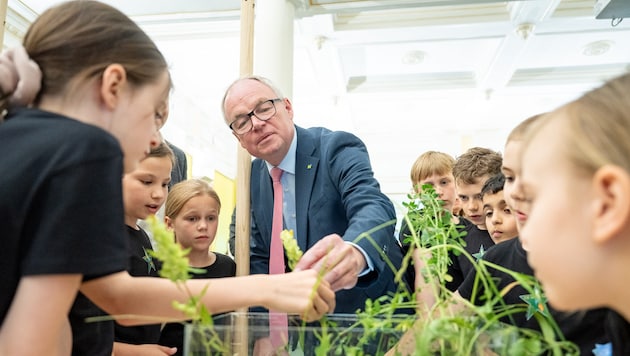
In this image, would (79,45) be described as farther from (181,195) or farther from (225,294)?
(181,195)

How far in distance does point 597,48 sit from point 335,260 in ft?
17.8

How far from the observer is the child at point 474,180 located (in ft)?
6.45

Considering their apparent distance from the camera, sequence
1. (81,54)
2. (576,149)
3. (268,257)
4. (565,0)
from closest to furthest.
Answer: (576,149)
(81,54)
(268,257)
(565,0)

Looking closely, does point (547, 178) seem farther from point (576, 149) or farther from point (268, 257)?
point (268, 257)

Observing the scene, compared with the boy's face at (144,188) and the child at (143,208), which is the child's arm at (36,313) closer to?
the child at (143,208)

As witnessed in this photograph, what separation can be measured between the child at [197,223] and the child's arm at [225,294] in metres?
0.97

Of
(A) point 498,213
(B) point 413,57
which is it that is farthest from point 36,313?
(B) point 413,57

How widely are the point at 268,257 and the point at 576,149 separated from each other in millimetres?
1215

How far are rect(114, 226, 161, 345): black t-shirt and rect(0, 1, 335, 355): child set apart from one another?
58cm

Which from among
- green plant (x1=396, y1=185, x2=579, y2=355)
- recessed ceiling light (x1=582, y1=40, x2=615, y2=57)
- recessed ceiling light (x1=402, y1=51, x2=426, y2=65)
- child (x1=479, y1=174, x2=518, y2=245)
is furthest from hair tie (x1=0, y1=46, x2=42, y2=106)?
recessed ceiling light (x1=582, y1=40, x2=615, y2=57)

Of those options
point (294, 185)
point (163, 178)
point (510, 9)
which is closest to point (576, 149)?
point (294, 185)

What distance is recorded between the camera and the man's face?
1.57 metres

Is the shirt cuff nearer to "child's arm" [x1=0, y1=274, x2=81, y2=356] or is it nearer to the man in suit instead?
the man in suit

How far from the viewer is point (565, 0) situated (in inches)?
167
